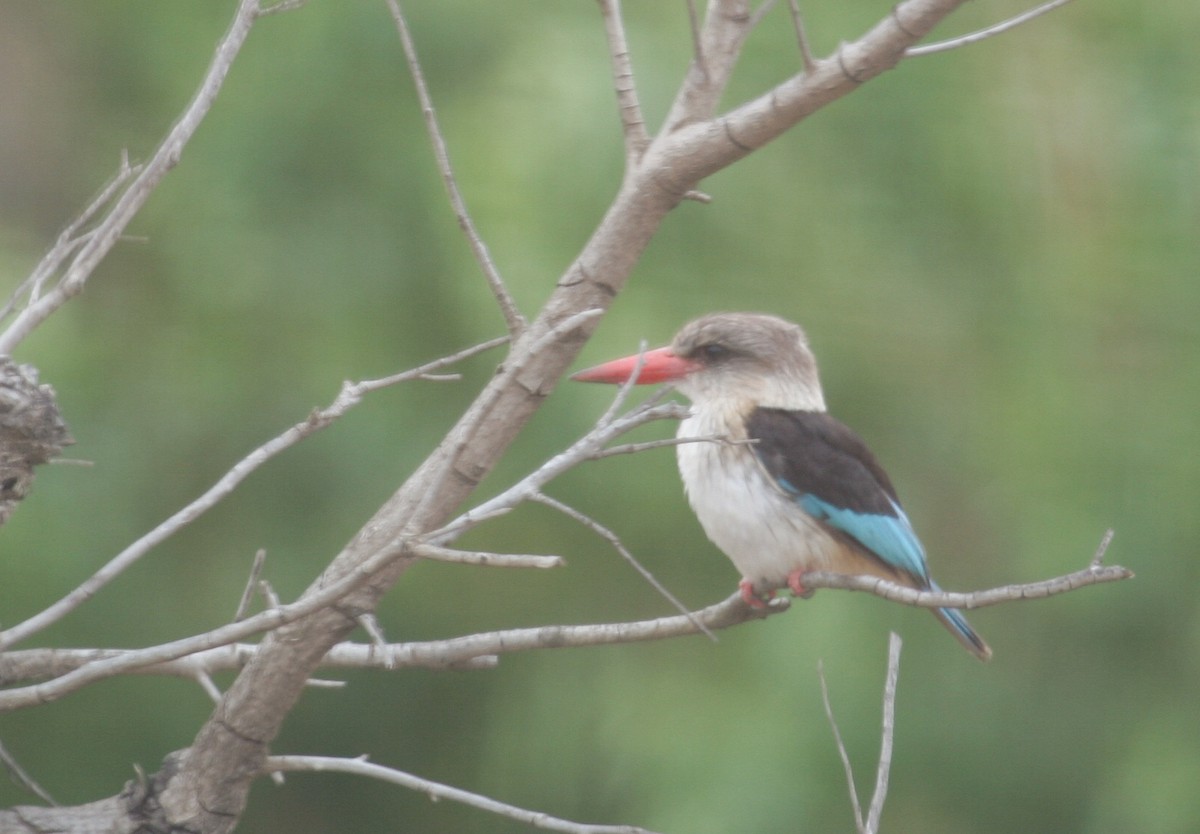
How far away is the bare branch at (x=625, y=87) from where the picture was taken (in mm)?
2082

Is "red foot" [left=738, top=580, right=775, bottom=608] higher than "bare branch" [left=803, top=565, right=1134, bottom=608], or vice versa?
"bare branch" [left=803, top=565, right=1134, bottom=608]

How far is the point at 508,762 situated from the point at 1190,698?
5.99 feet

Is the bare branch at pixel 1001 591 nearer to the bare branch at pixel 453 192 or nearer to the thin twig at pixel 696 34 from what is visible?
the bare branch at pixel 453 192

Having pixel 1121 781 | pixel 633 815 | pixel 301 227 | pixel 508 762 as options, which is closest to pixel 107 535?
pixel 301 227

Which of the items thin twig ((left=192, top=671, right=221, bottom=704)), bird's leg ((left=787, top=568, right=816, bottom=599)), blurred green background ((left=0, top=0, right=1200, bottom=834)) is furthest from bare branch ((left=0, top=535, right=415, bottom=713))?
blurred green background ((left=0, top=0, right=1200, bottom=834))

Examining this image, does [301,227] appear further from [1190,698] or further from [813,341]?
[1190,698]

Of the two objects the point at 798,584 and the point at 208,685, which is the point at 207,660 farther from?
the point at 798,584

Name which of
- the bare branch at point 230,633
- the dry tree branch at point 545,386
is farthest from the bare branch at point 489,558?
the dry tree branch at point 545,386

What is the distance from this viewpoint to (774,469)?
286 cm

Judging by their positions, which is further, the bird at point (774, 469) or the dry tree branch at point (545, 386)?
the bird at point (774, 469)

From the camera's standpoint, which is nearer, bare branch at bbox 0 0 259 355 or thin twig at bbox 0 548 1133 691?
thin twig at bbox 0 548 1133 691

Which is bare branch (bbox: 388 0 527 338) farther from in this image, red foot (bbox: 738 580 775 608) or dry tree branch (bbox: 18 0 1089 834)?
red foot (bbox: 738 580 775 608)

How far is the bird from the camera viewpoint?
2.78 metres

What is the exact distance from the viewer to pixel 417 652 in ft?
6.43
